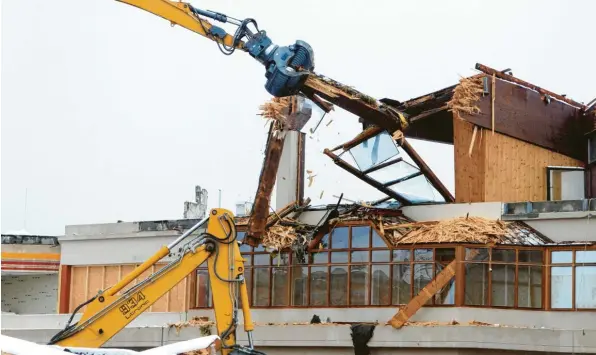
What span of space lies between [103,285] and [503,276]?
558 inches

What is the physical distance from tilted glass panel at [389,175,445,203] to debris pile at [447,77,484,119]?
8.11ft

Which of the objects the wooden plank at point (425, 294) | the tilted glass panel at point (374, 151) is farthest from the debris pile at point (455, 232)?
the tilted glass panel at point (374, 151)

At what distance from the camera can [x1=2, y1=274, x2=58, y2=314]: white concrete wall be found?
3753cm

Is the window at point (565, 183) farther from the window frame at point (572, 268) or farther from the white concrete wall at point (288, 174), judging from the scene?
the white concrete wall at point (288, 174)

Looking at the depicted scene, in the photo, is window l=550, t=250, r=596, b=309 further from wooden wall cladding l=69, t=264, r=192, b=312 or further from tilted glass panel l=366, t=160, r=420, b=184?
wooden wall cladding l=69, t=264, r=192, b=312

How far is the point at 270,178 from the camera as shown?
26578 mm

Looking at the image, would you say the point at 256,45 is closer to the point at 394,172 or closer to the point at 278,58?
the point at 278,58

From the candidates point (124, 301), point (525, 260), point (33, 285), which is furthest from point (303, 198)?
point (33, 285)

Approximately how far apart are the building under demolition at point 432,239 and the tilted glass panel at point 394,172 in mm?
31

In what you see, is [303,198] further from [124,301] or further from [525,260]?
[124,301]

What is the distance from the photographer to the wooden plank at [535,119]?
90.6ft

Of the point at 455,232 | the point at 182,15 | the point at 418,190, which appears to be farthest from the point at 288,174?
the point at 455,232

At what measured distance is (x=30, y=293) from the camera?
3822cm

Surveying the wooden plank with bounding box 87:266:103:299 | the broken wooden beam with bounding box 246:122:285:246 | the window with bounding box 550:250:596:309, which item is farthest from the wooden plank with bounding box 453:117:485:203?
the wooden plank with bounding box 87:266:103:299
